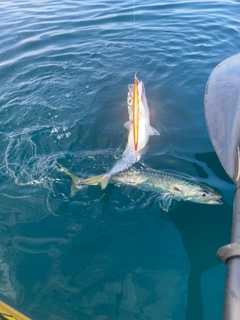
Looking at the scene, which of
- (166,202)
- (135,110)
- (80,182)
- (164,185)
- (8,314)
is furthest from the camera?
(80,182)

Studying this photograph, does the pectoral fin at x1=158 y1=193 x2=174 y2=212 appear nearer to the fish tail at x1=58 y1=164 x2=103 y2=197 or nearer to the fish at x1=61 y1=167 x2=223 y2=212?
the fish at x1=61 y1=167 x2=223 y2=212

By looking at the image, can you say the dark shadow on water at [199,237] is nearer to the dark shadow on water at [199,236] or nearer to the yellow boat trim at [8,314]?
the dark shadow on water at [199,236]

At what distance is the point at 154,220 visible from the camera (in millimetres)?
4277

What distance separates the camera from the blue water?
140 inches

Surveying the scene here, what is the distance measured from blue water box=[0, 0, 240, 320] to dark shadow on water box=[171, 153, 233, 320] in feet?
0.05

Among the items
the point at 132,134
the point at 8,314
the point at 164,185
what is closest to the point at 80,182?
the point at 132,134

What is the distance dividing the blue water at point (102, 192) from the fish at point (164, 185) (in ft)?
0.50

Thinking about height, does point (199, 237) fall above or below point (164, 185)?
below

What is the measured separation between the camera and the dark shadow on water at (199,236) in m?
3.53

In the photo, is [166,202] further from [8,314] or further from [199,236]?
[8,314]

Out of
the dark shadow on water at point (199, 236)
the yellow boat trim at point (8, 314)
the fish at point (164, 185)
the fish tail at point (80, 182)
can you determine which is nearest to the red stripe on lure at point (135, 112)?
the fish at point (164, 185)

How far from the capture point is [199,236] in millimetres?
4062

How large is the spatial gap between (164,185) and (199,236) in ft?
2.69

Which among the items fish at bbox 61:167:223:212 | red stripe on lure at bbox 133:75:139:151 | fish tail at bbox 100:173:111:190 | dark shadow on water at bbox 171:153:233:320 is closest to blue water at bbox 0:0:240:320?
dark shadow on water at bbox 171:153:233:320
